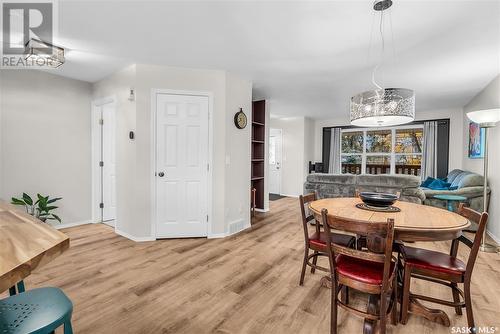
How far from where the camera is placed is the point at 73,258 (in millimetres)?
2844

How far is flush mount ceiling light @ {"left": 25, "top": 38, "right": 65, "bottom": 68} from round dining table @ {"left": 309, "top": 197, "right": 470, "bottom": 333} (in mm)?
3391

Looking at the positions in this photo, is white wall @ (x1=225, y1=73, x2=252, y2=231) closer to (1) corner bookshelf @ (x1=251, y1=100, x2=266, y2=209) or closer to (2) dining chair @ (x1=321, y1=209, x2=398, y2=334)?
(1) corner bookshelf @ (x1=251, y1=100, x2=266, y2=209)

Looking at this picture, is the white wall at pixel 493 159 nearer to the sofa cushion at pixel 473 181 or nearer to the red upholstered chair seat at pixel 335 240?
the sofa cushion at pixel 473 181

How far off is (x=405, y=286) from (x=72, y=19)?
11.7 feet

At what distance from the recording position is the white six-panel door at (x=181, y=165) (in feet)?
11.4

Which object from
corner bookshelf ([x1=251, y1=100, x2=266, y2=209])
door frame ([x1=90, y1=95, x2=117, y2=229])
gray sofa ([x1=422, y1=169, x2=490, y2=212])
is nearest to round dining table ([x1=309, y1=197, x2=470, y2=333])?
gray sofa ([x1=422, y1=169, x2=490, y2=212])

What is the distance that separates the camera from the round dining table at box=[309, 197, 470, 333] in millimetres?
1559

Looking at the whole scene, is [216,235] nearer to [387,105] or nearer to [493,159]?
[387,105]

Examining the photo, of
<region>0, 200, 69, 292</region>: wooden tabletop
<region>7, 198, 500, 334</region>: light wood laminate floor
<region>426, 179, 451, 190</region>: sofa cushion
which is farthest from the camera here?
<region>426, 179, 451, 190</region>: sofa cushion

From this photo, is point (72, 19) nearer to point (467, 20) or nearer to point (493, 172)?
point (467, 20)

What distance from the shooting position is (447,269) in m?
1.65

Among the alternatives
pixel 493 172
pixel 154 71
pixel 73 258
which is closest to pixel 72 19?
pixel 154 71

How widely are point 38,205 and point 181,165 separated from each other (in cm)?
215

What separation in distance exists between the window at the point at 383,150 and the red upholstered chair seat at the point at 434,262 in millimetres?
5710
